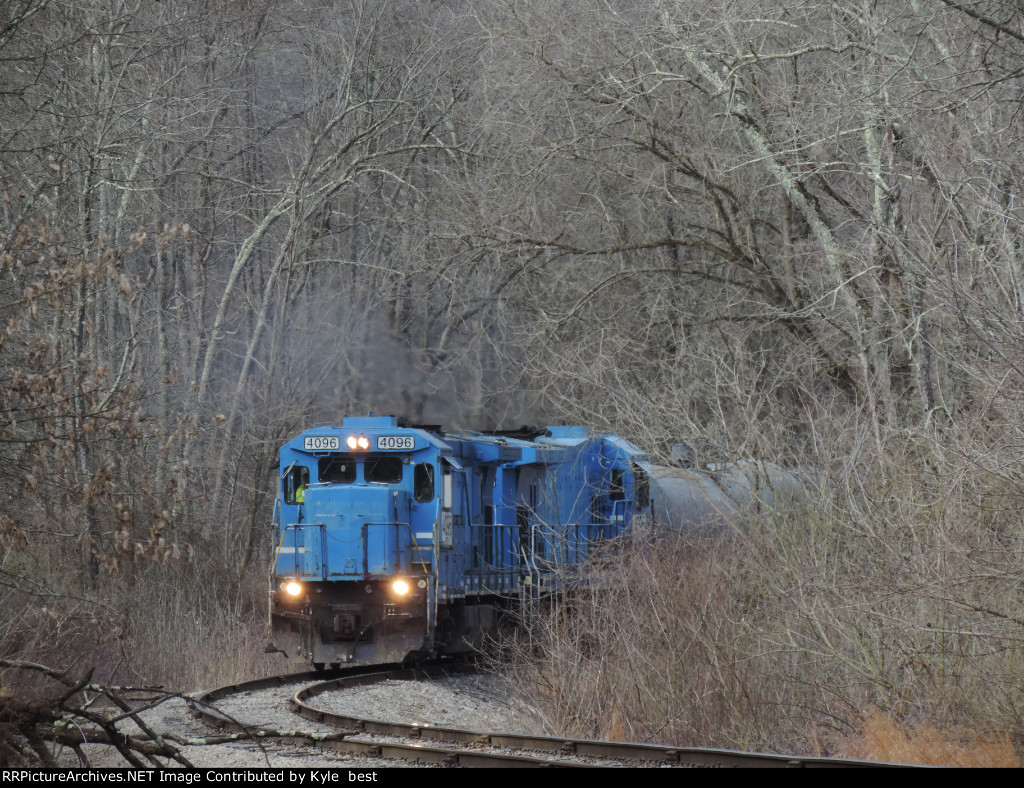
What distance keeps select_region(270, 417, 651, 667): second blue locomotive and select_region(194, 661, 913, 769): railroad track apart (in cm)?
282

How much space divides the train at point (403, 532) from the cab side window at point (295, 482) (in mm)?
15

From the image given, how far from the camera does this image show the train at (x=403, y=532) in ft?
46.0

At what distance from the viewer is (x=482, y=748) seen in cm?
908

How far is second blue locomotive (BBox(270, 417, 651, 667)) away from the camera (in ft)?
46.3

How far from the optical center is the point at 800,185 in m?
16.9

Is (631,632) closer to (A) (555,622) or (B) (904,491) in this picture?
(A) (555,622)

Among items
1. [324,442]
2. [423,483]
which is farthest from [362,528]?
[324,442]

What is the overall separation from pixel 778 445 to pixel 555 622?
340 centimetres

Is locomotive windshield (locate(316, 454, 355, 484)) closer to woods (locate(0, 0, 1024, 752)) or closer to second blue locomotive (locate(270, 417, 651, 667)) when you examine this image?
second blue locomotive (locate(270, 417, 651, 667))

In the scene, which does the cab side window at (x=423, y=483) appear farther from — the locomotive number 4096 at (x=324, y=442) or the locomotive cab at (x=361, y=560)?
the locomotive number 4096 at (x=324, y=442)

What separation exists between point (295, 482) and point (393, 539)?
1772 millimetres

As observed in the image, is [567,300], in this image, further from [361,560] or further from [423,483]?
[361,560]

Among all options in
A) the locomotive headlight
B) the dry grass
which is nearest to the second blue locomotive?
the locomotive headlight

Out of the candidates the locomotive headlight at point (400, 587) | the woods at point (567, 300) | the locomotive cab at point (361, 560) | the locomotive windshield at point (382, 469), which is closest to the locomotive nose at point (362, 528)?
the locomotive cab at point (361, 560)
